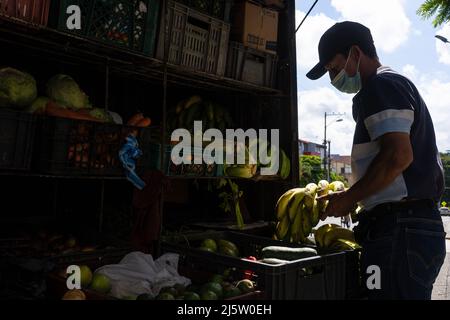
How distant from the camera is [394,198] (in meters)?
2.41

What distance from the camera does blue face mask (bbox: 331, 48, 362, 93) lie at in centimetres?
273

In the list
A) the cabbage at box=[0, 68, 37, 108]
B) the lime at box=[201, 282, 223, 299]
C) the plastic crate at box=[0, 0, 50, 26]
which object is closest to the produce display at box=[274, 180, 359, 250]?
the lime at box=[201, 282, 223, 299]

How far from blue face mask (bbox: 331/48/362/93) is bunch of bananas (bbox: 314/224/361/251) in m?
1.27

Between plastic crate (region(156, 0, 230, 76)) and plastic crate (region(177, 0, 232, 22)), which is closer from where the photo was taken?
plastic crate (region(156, 0, 230, 76))

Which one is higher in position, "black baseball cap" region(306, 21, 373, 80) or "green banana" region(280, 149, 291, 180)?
"black baseball cap" region(306, 21, 373, 80)

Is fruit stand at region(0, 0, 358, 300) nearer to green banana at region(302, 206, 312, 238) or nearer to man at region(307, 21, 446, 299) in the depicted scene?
green banana at region(302, 206, 312, 238)

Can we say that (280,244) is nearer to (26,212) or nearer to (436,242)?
(436,242)

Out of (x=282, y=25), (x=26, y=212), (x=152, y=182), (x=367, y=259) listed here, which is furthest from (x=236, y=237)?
(x=282, y=25)

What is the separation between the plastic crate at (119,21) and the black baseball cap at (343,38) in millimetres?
→ 1584

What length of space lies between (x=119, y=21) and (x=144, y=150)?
1.06 metres

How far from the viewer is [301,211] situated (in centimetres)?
386

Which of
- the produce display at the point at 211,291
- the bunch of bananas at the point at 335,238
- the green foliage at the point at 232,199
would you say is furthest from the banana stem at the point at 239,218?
the produce display at the point at 211,291

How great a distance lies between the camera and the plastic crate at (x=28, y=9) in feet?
9.22
